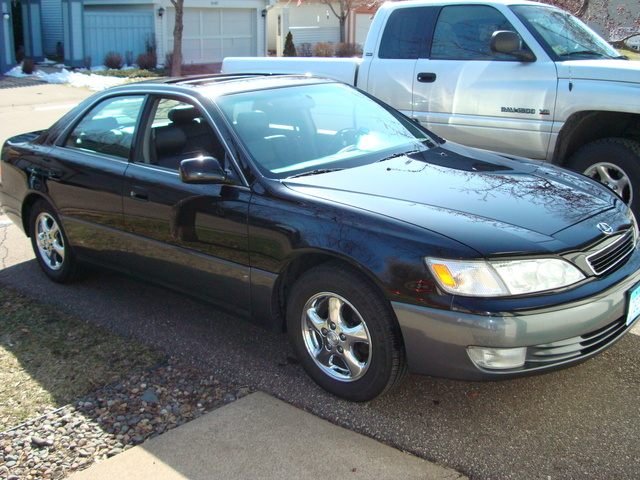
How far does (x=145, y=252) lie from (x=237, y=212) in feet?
3.13

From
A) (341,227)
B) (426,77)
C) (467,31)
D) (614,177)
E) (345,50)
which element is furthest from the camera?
(345,50)

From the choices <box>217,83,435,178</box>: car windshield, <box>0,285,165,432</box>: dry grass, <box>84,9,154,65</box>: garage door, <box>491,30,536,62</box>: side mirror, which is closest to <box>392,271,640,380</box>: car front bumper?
<box>217,83,435,178</box>: car windshield

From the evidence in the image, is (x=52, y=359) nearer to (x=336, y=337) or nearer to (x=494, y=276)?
(x=336, y=337)

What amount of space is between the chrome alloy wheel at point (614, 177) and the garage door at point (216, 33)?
23736 mm

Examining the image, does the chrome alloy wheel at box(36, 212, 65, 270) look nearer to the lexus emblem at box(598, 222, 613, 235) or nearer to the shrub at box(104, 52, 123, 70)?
the lexus emblem at box(598, 222, 613, 235)

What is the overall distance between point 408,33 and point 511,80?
4.65ft

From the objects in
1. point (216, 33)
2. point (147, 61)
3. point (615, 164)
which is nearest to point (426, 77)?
point (615, 164)

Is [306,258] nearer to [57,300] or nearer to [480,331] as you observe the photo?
[480,331]

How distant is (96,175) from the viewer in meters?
4.73

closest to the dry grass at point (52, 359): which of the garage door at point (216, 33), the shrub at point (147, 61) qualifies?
the shrub at point (147, 61)

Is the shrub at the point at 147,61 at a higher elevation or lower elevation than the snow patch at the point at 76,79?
higher

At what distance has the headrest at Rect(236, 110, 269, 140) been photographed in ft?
13.5

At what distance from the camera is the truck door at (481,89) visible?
634cm

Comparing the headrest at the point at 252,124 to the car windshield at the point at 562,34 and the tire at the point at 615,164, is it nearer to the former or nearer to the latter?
the tire at the point at 615,164
